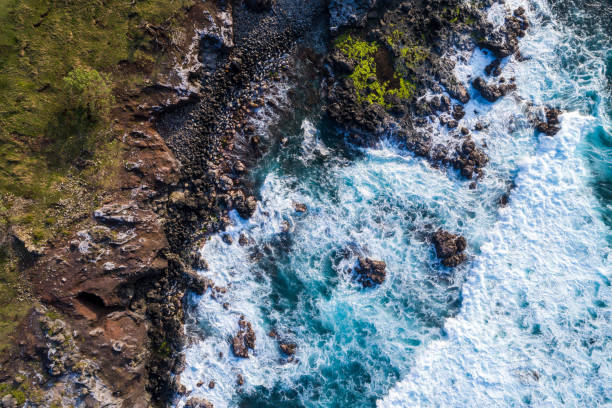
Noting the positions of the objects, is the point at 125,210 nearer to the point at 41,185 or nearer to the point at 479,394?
the point at 41,185

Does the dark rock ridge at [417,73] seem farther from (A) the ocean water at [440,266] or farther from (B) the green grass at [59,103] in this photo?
(B) the green grass at [59,103]

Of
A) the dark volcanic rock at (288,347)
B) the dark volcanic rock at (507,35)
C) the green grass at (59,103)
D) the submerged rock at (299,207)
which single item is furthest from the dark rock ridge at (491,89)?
the dark volcanic rock at (288,347)

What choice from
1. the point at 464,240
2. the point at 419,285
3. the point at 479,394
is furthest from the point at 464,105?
the point at 479,394

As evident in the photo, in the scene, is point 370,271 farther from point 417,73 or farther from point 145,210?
point 145,210

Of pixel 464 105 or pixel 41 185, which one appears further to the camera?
pixel 464 105

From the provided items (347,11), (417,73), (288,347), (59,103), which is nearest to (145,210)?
(59,103)

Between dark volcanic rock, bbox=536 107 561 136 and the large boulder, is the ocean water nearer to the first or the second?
dark volcanic rock, bbox=536 107 561 136

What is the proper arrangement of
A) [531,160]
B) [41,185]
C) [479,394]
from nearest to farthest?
[41,185], [479,394], [531,160]

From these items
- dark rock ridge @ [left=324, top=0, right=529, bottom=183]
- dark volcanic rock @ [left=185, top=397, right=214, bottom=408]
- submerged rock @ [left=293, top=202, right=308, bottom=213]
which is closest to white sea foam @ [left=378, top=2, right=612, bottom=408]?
dark rock ridge @ [left=324, top=0, right=529, bottom=183]
